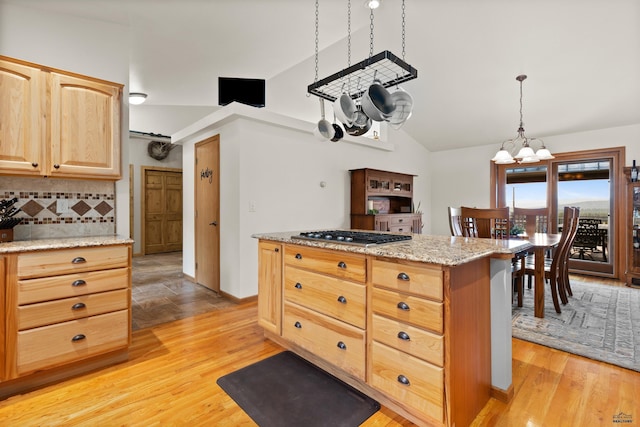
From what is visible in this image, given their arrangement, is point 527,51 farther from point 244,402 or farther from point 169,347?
point 169,347

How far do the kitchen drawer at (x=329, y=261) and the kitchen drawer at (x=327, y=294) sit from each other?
0.04 m

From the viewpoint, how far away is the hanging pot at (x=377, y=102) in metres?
1.75

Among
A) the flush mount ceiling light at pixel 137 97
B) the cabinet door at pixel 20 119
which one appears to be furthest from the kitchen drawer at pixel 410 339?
the flush mount ceiling light at pixel 137 97

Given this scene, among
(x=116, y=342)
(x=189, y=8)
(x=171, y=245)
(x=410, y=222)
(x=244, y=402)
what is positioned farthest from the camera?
(x=171, y=245)

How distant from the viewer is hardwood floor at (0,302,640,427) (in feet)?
5.22

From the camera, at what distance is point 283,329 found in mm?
2279

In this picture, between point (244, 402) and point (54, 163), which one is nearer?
point (244, 402)

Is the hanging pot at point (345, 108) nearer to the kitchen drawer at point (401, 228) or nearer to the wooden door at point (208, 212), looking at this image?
the wooden door at point (208, 212)

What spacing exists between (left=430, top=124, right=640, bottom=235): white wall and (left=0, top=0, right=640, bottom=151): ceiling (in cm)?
17

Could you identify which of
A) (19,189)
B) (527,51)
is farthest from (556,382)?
(19,189)

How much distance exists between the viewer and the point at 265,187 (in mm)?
3748

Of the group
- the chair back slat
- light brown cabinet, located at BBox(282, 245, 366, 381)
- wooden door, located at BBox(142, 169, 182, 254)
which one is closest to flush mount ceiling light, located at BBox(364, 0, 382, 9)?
the chair back slat

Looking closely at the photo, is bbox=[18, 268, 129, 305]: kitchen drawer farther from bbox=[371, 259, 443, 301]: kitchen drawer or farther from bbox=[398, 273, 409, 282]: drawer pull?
bbox=[398, 273, 409, 282]: drawer pull

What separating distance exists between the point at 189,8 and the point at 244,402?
117 inches
